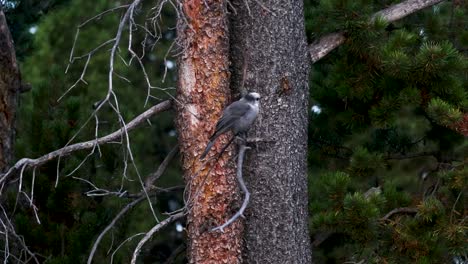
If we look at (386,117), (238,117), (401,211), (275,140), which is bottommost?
(401,211)

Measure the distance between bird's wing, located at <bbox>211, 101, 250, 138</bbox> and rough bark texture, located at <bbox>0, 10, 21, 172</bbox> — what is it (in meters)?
1.71

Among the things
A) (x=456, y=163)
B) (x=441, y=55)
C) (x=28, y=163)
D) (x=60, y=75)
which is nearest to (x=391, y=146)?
(x=456, y=163)

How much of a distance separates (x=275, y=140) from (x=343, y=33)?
1151 millimetres

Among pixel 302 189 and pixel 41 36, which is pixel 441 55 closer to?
pixel 302 189

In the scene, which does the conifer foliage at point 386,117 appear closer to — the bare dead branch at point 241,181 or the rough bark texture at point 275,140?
the rough bark texture at point 275,140

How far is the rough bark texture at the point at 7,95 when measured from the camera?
693 cm

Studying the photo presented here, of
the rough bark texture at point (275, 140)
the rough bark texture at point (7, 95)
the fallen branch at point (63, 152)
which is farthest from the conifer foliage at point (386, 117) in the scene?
the rough bark texture at point (7, 95)

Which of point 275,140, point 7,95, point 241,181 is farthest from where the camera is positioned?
point 7,95

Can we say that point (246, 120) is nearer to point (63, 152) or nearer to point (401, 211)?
point (63, 152)

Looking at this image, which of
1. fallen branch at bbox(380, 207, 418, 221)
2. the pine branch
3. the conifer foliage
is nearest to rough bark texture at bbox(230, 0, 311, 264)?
the pine branch

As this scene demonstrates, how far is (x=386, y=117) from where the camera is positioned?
745cm

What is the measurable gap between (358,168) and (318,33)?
116 cm

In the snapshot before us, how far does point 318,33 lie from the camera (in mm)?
7016

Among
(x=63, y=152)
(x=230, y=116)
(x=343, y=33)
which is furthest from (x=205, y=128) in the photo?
(x=343, y=33)
